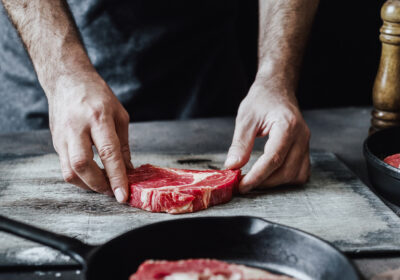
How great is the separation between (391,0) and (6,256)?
1.74 metres

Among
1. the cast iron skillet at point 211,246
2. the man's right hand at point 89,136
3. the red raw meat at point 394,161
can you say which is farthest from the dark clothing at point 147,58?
the cast iron skillet at point 211,246

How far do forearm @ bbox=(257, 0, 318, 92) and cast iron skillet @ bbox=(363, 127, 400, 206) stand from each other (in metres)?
0.43

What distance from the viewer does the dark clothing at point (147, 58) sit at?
2525mm

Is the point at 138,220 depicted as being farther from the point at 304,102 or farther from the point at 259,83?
the point at 304,102

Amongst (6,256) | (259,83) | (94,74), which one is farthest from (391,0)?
(6,256)

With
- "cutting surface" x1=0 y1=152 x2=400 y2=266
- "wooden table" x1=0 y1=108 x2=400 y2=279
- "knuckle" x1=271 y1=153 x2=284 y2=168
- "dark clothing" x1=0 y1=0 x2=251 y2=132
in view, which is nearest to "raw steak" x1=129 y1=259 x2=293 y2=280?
"cutting surface" x1=0 y1=152 x2=400 y2=266

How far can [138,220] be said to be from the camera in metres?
1.57

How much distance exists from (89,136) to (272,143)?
26.5 inches

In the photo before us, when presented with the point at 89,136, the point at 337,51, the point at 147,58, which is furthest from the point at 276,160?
the point at 337,51

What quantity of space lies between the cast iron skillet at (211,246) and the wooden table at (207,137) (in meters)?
0.88

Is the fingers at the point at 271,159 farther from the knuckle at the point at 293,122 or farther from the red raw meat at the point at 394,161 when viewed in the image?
the red raw meat at the point at 394,161

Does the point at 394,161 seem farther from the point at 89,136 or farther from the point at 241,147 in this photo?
the point at 89,136

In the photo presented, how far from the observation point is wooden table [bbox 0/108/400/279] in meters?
2.30

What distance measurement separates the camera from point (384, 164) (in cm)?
157
